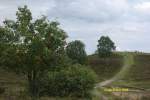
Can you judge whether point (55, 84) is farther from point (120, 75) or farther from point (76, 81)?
point (120, 75)

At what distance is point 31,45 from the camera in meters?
41.2

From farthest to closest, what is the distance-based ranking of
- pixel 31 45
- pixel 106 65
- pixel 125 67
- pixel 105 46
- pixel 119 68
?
pixel 106 65, pixel 125 67, pixel 119 68, pixel 105 46, pixel 31 45

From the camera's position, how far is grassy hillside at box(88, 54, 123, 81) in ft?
426

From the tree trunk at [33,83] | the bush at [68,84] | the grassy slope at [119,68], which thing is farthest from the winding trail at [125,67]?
the tree trunk at [33,83]

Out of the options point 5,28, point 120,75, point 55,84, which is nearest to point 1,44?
point 5,28

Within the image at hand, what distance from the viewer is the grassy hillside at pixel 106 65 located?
130 m

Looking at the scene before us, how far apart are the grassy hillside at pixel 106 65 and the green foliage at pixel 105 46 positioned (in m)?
3.49

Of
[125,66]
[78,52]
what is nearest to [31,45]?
[78,52]

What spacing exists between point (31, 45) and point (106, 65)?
329 ft

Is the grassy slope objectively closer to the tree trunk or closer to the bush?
the bush

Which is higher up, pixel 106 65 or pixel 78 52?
pixel 78 52

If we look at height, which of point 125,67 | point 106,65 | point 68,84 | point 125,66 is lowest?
point 68,84

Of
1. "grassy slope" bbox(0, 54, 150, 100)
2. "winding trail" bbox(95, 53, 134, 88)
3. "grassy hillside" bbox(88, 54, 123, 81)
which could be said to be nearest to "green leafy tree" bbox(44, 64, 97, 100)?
"grassy slope" bbox(0, 54, 150, 100)

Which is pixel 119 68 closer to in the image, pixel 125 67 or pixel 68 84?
pixel 125 67
